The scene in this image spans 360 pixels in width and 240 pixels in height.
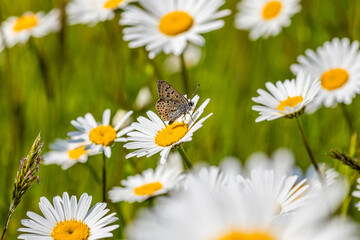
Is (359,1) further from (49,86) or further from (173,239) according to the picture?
(173,239)

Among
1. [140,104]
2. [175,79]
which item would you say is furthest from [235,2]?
[140,104]

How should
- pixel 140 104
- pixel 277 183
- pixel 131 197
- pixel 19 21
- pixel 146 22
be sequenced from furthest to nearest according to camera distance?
pixel 19 21, pixel 146 22, pixel 140 104, pixel 131 197, pixel 277 183

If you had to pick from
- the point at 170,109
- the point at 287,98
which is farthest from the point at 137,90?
the point at 287,98

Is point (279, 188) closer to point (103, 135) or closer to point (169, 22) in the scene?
point (103, 135)

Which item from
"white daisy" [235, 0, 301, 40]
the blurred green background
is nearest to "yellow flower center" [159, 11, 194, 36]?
the blurred green background

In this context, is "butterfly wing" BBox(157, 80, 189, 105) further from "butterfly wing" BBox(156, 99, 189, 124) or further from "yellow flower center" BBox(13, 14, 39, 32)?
"yellow flower center" BBox(13, 14, 39, 32)

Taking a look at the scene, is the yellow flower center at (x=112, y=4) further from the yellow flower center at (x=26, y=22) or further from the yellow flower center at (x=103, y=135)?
the yellow flower center at (x=103, y=135)
